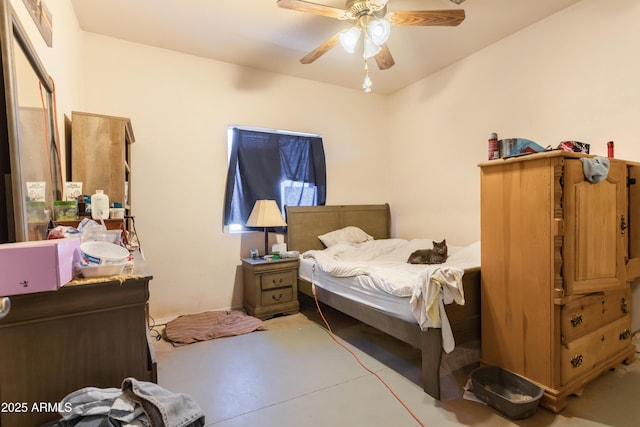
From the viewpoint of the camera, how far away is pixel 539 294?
1.79 m

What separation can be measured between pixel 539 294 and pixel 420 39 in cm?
252

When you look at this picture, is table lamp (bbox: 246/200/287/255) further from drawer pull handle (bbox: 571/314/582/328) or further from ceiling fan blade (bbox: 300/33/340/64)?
drawer pull handle (bbox: 571/314/582/328)

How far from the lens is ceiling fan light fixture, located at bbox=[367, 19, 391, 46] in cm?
204

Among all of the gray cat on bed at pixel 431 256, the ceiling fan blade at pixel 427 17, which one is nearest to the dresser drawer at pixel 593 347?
the gray cat on bed at pixel 431 256

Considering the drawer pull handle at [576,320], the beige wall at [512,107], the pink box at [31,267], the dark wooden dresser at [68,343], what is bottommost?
the drawer pull handle at [576,320]

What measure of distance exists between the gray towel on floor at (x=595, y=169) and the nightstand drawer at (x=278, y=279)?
8.62ft

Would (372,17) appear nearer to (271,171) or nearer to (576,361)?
(271,171)

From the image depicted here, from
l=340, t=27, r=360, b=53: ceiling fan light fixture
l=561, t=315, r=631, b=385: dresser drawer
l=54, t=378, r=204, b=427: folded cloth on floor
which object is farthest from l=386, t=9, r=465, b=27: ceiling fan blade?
l=54, t=378, r=204, b=427: folded cloth on floor

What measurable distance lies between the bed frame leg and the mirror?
6.56 feet

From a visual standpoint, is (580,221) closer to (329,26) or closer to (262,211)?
(329,26)

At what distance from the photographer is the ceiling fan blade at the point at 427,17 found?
2.02 m

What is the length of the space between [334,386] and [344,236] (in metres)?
2.02

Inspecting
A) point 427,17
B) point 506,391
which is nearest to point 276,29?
point 427,17

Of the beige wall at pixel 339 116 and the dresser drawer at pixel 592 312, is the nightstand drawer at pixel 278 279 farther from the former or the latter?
the dresser drawer at pixel 592 312
